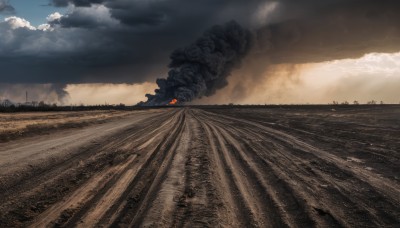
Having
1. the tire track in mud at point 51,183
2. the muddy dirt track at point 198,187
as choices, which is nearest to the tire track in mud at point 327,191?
the muddy dirt track at point 198,187

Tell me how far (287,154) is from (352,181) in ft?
9.69

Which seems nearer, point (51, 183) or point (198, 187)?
point (198, 187)

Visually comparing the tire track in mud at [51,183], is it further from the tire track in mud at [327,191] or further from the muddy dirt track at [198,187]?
the tire track in mud at [327,191]

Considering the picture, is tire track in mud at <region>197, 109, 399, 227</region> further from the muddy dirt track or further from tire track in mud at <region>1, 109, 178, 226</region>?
tire track in mud at <region>1, 109, 178, 226</region>

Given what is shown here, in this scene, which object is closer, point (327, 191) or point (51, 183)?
point (327, 191)

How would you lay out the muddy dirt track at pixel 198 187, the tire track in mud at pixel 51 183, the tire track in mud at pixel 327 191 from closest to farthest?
1. the muddy dirt track at pixel 198 187
2. the tire track in mud at pixel 327 191
3. the tire track in mud at pixel 51 183

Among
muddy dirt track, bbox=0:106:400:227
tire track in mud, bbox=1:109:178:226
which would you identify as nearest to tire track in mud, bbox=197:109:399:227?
muddy dirt track, bbox=0:106:400:227

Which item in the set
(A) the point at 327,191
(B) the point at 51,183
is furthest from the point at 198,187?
(B) the point at 51,183

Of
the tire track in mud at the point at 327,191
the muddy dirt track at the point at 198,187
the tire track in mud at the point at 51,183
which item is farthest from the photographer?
the tire track in mud at the point at 51,183

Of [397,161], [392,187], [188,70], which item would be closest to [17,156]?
[392,187]

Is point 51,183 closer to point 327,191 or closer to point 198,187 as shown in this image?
point 198,187

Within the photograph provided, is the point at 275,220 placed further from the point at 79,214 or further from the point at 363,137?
the point at 363,137

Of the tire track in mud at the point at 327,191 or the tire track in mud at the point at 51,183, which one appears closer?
the tire track in mud at the point at 327,191

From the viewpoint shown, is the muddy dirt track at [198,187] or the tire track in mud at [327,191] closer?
the muddy dirt track at [198,187]
